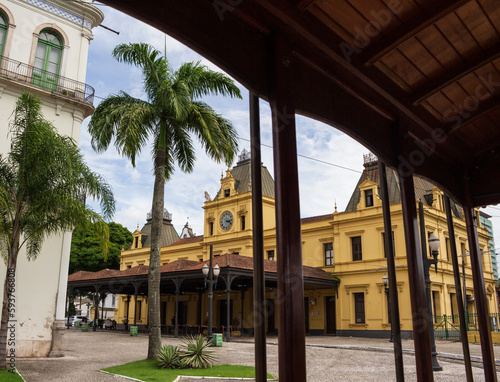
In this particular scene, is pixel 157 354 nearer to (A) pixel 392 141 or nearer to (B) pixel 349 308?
(A) pixel 392 141

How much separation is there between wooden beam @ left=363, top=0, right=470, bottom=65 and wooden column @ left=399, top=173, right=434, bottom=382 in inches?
49.4

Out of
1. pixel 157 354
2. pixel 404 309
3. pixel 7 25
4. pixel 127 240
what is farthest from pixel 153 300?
pixel 127 240

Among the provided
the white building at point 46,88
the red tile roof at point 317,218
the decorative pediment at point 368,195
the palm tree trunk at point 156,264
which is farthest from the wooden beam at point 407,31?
the red tile roof at point 317,218

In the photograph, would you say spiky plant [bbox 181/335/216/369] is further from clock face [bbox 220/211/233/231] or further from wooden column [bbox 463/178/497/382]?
clock face [bbox 220/211/233/231]

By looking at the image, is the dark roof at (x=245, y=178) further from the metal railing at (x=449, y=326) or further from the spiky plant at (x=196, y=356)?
the spiky plant at (x=196, y=356)

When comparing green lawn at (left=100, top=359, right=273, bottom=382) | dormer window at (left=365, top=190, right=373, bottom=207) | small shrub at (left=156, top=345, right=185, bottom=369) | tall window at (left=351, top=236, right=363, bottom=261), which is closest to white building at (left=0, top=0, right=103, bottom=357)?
green lawn at (left=100, top=359, right=273, bottom=382)

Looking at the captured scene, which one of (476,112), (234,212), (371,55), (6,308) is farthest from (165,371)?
(234,212)

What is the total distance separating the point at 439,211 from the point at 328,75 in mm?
27334

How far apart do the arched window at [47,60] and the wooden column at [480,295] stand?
12.6 m

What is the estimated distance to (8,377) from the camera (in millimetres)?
8664

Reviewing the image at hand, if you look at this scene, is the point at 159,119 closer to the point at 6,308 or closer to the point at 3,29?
the point at 3,29

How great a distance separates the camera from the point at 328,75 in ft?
9.17

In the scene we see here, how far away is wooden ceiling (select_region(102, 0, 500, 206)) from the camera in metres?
2.24

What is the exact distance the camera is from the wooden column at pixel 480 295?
13.2 feet
